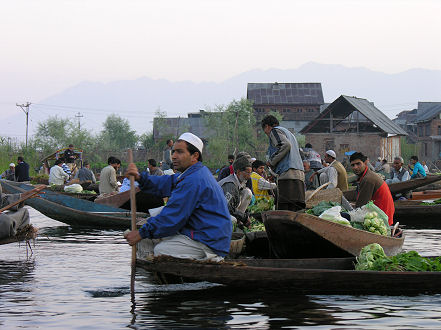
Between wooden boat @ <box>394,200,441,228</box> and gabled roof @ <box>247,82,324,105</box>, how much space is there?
50137mm

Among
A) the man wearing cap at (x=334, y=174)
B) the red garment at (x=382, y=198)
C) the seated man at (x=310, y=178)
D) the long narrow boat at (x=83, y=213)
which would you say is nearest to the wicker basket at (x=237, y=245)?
the red garment at (x=382, y=198)

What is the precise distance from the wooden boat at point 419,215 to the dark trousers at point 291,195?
5630 millimetres

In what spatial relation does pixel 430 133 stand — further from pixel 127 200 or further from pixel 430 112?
pixel 127 200

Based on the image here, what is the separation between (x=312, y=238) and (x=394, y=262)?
1.02m

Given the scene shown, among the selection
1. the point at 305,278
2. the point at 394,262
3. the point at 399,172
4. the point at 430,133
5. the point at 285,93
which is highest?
the point at 285,93

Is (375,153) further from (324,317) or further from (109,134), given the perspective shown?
(109,134)

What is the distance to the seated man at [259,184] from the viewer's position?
11.2 metres

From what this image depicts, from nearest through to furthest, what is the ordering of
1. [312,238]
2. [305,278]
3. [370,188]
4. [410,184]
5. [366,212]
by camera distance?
[305,278], [312,238], [366,212], [370,188], [410,184]

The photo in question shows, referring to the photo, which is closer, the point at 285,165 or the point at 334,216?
the point at 334,216

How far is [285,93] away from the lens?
66.1m

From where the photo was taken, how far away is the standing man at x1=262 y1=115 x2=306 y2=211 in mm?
9537

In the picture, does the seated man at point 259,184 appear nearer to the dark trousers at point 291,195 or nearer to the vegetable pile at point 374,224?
the dark trousers at point 291,195

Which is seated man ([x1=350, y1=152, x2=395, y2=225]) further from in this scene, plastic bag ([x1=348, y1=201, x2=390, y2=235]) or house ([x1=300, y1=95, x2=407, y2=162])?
house ([x1=300, y1=95, x2=407, y2=162])

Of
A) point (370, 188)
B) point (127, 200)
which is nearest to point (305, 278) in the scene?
point (370, 188)
